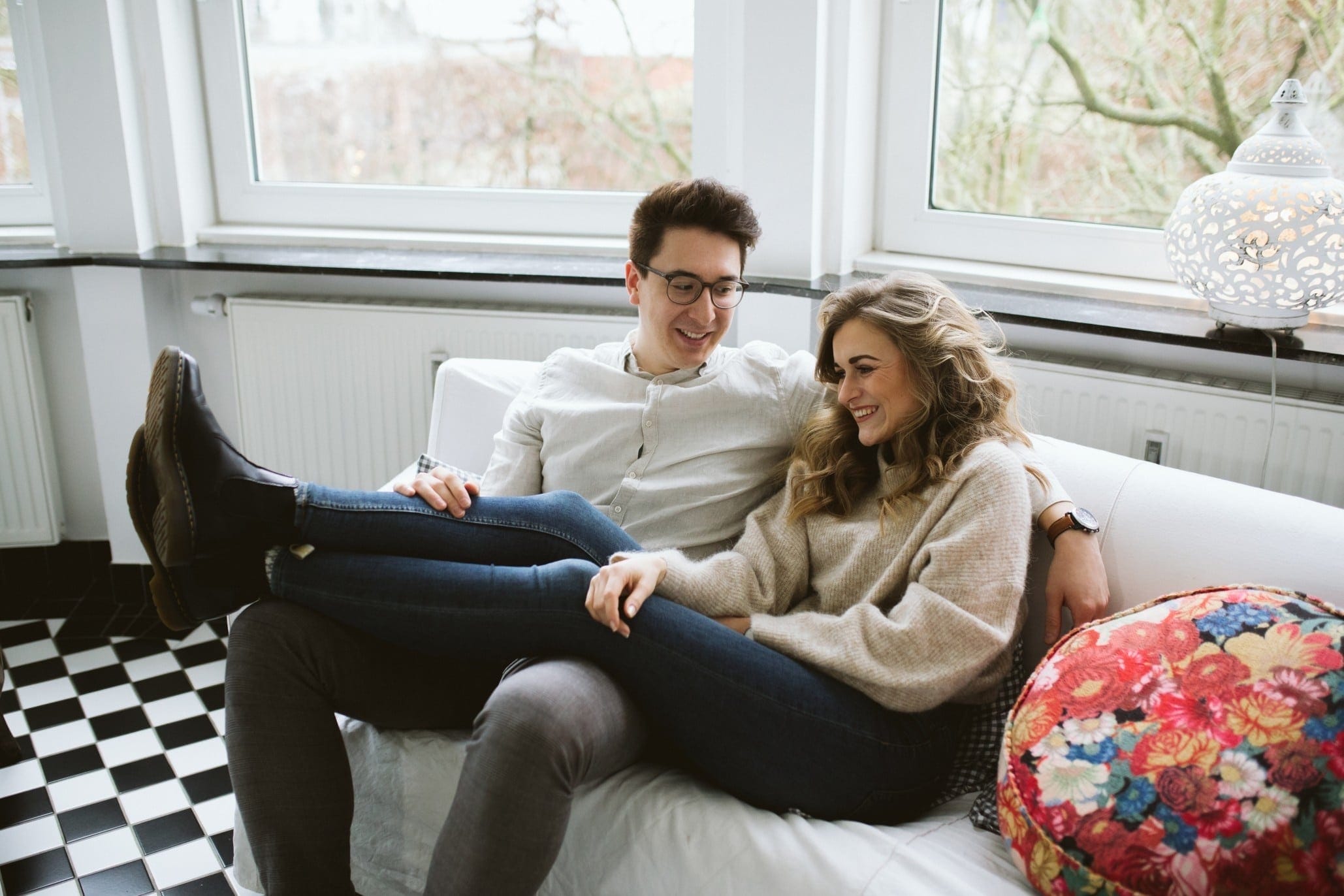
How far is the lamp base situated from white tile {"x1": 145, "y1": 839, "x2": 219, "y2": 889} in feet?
6.54

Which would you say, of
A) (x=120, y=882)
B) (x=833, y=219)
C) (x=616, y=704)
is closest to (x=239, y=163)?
(x=833, y=219)

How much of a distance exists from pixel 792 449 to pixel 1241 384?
2.76 ft

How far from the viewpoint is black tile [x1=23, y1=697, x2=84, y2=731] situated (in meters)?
2.43

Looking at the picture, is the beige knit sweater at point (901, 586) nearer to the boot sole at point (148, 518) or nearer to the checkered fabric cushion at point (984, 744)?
the checkered fabric cushion at point (984, 744)

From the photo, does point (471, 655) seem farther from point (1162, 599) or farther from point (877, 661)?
point (1162, 599)

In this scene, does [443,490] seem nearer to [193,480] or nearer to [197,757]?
[193,480]

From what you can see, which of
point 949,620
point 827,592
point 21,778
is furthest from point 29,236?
point 949,620

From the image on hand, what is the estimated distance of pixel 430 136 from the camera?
2.87 m

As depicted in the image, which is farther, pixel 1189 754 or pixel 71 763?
pixel 71 763

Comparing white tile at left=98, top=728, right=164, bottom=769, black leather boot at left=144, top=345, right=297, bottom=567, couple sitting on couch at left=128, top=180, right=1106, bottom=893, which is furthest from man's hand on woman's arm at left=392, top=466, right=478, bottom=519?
white tile at left=98, top=728, right=164, bottom=769

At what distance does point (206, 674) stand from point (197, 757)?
36cm

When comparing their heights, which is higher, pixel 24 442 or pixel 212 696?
pixel 24 442

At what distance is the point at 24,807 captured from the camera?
215 cm

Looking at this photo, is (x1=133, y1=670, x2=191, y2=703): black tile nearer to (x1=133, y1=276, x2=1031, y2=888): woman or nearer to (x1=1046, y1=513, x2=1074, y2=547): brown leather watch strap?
(x1=133, y1=276, x2=1031, y2=888): woman
